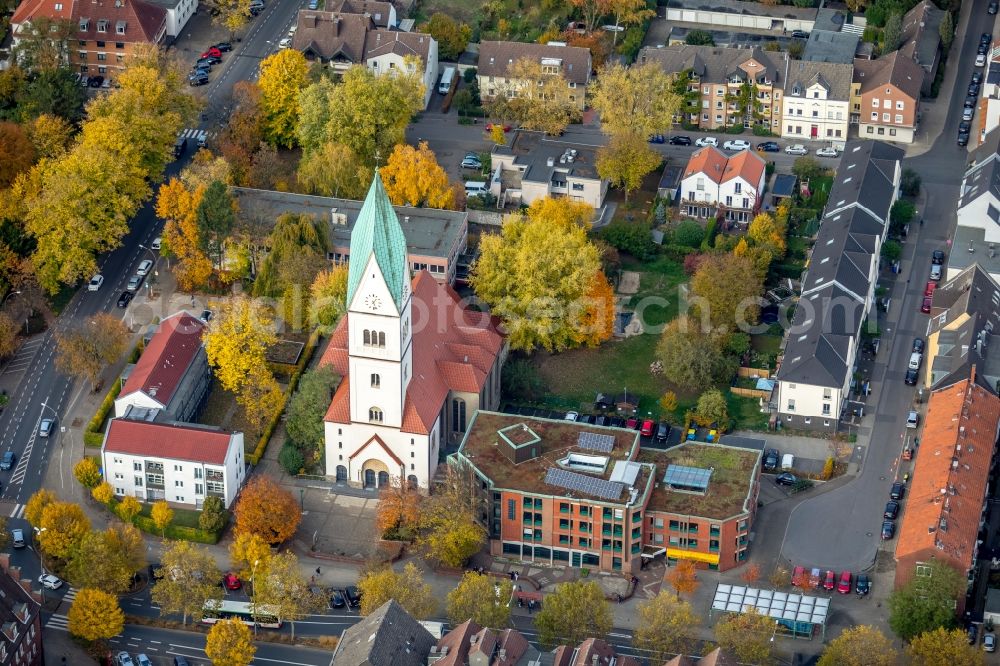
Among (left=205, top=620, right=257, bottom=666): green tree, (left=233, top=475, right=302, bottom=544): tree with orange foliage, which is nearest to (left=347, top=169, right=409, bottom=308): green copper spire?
(left=233, top=475, right=302, bottom=544): tree with orange foliage

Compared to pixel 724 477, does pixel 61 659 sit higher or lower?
lower

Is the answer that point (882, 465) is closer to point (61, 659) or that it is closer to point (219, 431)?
point (219, 431)

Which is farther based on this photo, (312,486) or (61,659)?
(312,486)

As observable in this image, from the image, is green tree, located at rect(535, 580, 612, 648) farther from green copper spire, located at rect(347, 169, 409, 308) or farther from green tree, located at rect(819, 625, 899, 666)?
green copper spire, located at rect(347, 169, 409, 308)

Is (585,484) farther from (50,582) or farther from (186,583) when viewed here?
(50,582)

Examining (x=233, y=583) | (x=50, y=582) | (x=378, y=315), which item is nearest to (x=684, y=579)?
(x=378, y=315)

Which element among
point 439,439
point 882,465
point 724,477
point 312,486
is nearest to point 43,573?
point 312,486

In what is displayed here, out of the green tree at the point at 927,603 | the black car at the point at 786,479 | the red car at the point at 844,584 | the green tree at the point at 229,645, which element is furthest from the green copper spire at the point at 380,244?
the green tree at the point at 927,603
